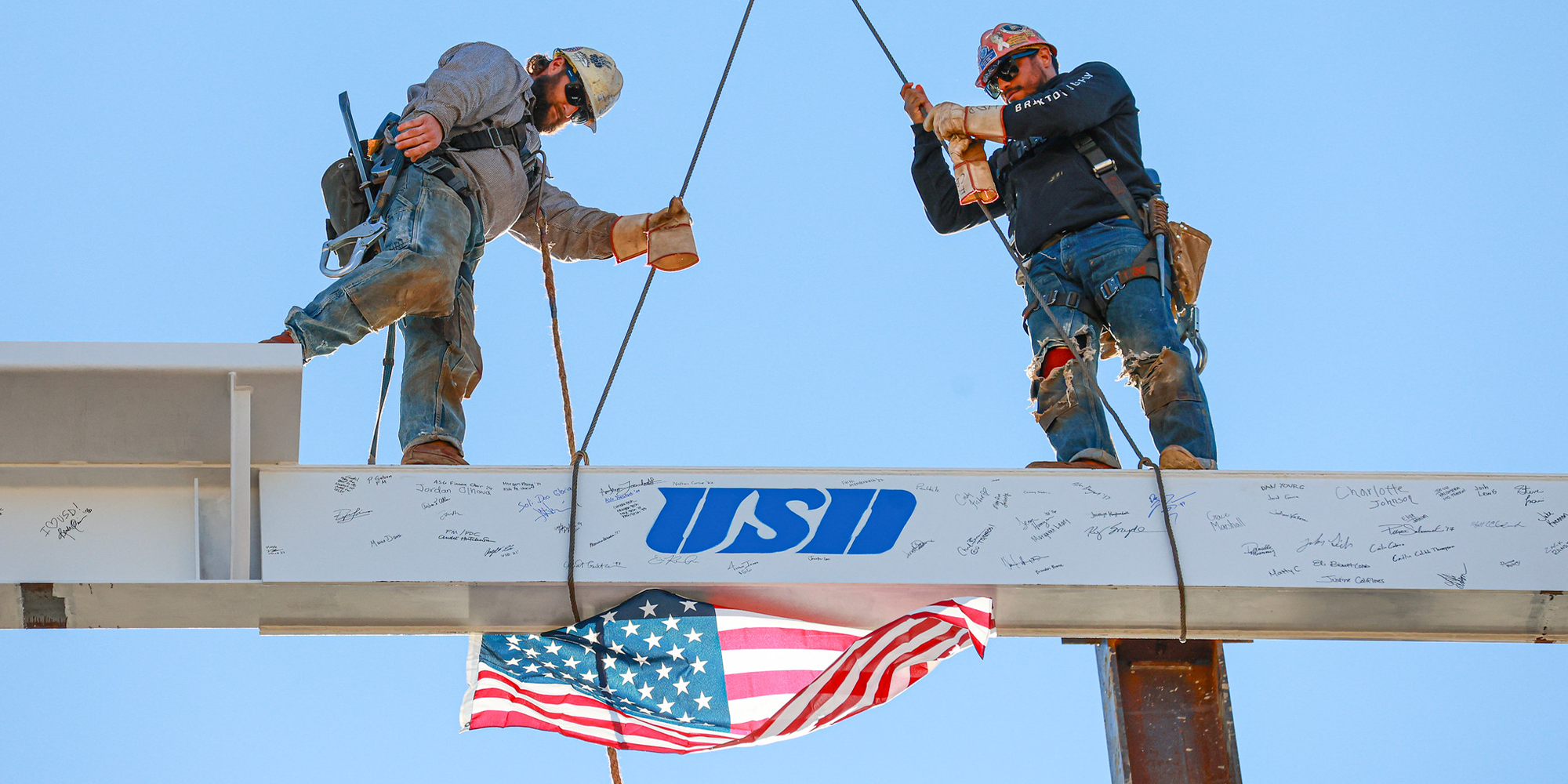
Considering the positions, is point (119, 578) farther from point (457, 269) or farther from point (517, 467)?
point (457, 269)

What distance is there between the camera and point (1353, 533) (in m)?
4.72

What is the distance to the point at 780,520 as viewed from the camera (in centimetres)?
463

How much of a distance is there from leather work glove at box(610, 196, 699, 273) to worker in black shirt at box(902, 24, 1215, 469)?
0.96m

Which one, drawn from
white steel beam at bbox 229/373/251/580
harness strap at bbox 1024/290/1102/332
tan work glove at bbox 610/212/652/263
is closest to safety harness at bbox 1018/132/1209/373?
harness strap at bbox 1024/290/1102/332

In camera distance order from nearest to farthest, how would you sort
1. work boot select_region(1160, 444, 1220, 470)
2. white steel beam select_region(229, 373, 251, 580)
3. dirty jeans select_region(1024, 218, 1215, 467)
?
white steel beam select_region(229, 373, 251, 580) < work boot select_region(1160, 444, 1220, 470) < dirty jeans select_region(1024, 218, 1215, 467)

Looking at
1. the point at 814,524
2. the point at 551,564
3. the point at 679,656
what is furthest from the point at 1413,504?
the point at 551,564

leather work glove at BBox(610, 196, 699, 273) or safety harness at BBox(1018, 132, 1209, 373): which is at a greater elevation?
leather work glove at BBox(610, 196, 699, 273)

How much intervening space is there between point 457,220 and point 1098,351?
2.17 metres

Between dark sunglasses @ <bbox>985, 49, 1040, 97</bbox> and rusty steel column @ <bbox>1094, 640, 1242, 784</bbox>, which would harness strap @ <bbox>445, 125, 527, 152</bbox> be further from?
rusty steel column @ <bbox>1094, 640, 1242, 784</bbox>

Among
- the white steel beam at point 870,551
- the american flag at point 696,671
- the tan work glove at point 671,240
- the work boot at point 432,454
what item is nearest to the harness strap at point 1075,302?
the white steel beam at point 870,551

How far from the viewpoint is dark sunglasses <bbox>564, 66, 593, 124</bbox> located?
622cm

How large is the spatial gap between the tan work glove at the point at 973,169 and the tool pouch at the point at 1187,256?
0.66m

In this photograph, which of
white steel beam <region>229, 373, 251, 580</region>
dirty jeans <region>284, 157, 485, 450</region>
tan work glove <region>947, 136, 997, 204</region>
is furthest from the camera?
tan work glove <region>947, 136, 997, 204</region>

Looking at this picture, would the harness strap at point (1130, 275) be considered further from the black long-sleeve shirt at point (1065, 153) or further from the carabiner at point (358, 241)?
the carabiner at point (358, 241)
